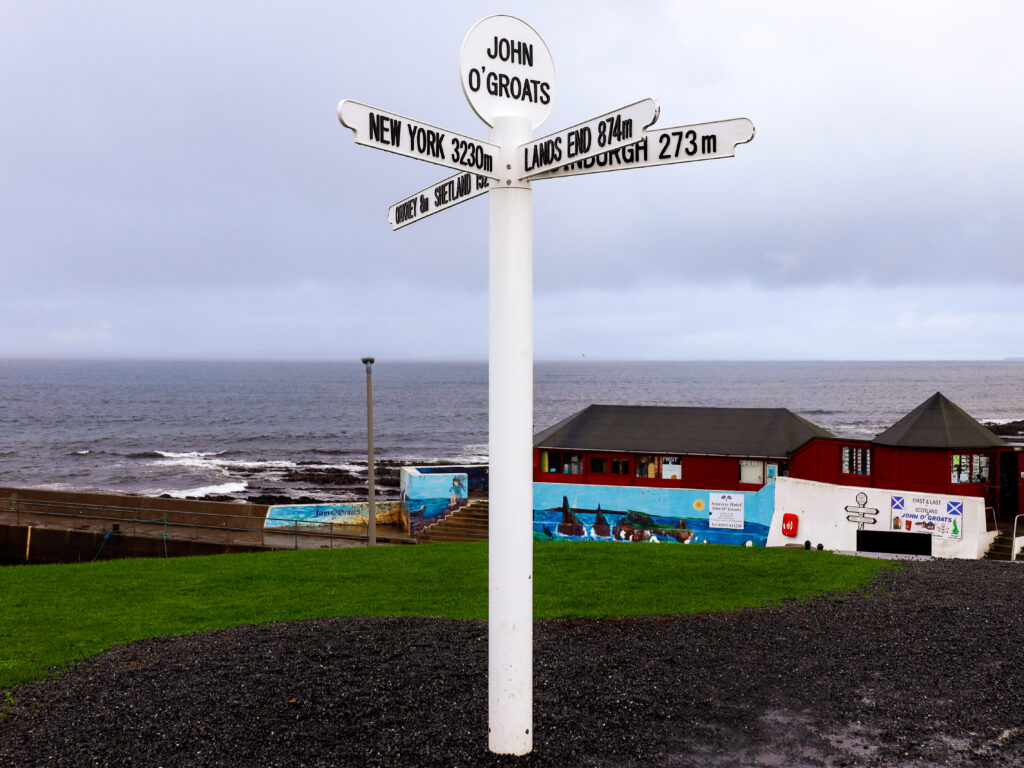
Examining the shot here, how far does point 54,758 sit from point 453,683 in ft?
9.49

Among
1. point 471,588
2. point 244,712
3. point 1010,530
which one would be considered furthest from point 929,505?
point 244,712

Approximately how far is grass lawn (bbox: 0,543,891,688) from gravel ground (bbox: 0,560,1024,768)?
1.00m

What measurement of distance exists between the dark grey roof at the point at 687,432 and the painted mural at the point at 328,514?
8710 millimetres

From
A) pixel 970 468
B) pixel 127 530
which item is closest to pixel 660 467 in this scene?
pixel 970 468

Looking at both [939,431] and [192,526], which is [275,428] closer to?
[192,526]

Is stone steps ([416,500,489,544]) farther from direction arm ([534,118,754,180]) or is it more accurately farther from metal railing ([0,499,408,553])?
direction arm ([534,118,754,180])

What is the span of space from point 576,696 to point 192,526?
77.0 feet

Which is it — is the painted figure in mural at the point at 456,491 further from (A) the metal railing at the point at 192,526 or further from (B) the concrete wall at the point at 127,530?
(B) the concrete wall at the point at 127,530

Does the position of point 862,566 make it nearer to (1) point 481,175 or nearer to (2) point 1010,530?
(1) point 481,175

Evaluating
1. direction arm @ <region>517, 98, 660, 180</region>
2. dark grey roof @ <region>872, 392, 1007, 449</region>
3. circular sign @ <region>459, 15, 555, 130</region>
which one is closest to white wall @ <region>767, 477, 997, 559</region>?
dark grey roof @ <region>872, 392, 1007, 449</region>

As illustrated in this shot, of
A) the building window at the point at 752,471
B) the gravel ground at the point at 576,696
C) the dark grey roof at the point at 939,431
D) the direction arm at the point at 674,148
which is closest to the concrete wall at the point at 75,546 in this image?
the building window at the point at 752,471

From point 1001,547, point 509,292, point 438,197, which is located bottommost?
point 1001,547

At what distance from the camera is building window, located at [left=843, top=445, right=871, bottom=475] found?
2347 centimetres

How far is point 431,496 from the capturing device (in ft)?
98.3
